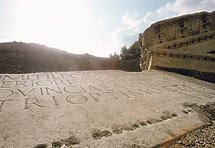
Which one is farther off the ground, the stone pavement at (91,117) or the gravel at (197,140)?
the stone pavement at (91,117)

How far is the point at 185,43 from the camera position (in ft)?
13.9

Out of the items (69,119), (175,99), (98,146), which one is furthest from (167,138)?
(175,99)

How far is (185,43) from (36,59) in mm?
9680

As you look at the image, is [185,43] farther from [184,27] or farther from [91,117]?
[91,117]

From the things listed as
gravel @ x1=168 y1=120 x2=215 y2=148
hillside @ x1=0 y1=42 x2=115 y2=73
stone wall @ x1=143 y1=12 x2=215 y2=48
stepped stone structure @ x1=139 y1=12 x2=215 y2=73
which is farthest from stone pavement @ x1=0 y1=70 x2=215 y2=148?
hillside @ x1=0 y1=42 x2=115 y2=73

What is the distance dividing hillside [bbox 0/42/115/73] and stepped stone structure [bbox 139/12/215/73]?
8291 mm

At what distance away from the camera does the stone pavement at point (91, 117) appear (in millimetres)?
1033

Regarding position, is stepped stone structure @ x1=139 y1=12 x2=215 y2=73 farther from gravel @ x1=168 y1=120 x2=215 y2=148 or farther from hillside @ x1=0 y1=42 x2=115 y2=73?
hillside @ x1=0 y1=42 x2=115 y2=73

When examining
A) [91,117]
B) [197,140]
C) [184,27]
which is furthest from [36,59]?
[197,140]

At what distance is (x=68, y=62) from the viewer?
39.9 feet

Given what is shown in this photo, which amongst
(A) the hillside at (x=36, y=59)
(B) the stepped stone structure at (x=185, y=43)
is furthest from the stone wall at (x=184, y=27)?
(A) the hillside at (x=36, y=59)

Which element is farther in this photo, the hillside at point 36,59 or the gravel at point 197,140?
the hillside at point 36,59

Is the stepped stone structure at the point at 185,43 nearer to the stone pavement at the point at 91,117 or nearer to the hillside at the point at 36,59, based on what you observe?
the stone pavement at the point at 91,117

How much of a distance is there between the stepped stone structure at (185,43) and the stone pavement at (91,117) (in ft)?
6.77
